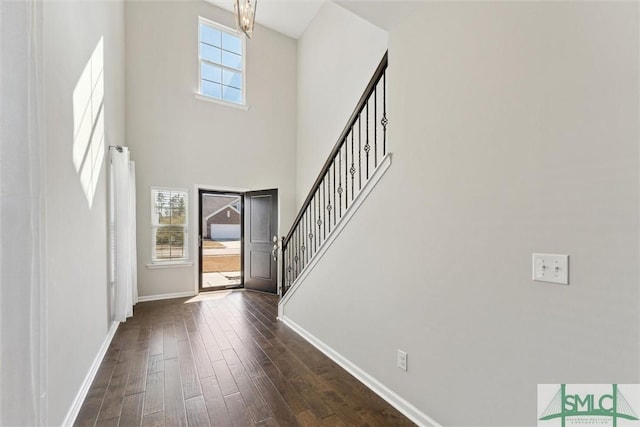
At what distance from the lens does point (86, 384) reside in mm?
2215

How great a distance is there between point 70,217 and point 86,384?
135cm

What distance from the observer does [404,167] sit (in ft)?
6.56

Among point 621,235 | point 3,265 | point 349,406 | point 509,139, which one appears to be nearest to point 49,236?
point 3,265

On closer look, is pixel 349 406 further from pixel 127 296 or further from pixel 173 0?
pixel 173 0

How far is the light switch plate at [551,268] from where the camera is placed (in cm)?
123

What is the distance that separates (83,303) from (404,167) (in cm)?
264

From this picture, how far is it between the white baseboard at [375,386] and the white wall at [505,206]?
0.05 meters

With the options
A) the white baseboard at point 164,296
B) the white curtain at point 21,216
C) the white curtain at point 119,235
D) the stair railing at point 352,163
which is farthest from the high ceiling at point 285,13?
the white curtain at point 21,216

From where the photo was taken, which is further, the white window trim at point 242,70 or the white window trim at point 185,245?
the white window trim at point 242,70

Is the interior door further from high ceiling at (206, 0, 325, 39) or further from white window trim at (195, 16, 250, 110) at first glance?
high ceiling at (206, 0, 325, 39)

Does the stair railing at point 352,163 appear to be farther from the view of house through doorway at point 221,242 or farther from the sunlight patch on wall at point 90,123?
the view of house through doorway at point 221,242

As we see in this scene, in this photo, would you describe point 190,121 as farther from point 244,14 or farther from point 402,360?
point 402,360

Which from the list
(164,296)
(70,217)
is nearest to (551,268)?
(70,217)

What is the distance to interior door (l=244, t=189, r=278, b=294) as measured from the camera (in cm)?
545
